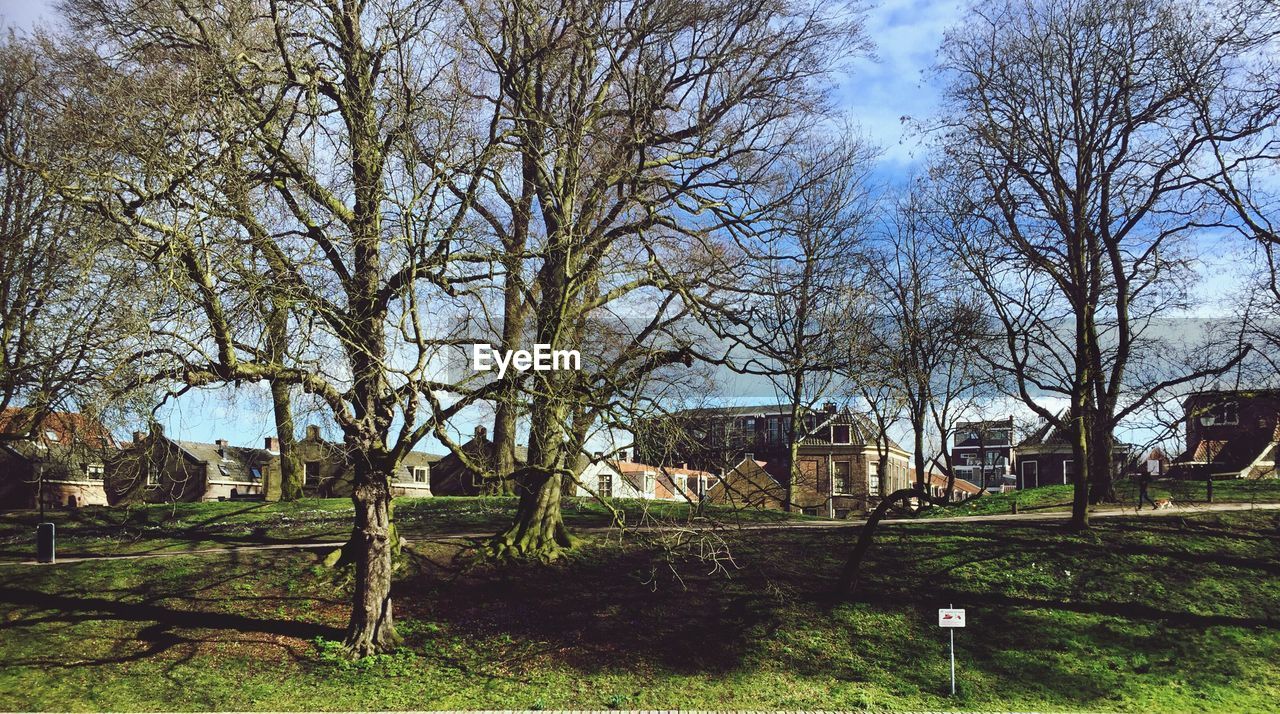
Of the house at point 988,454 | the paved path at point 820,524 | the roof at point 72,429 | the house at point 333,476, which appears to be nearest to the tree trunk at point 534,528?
the paved path at point 820,524

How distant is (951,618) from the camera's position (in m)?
16.6

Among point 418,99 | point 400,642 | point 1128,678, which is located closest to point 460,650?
point 400,642

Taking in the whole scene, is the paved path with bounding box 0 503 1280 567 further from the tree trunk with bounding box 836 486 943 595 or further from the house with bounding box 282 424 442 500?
the house with bounding box 282 424 442 500

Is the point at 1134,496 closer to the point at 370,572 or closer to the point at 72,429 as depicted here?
the point at 370,572

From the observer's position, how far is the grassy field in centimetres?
1623

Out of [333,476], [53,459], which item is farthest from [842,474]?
[53,459]

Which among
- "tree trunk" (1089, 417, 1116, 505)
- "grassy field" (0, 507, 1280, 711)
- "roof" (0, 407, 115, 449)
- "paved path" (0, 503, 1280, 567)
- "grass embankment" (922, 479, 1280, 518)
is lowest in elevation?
"grassy field" (0, 507, 1280, 711)

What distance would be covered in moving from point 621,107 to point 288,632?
1326 centimetres

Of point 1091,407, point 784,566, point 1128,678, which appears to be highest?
point 1091,407

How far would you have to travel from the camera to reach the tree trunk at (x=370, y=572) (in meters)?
17.5

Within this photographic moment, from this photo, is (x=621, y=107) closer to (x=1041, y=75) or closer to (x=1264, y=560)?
(x=1041, y=75)

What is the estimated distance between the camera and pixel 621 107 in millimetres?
22281

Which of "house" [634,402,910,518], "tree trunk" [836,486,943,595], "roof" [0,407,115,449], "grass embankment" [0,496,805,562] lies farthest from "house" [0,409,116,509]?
"house" [634,402,910,518]

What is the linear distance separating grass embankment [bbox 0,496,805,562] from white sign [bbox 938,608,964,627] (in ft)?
24.3
